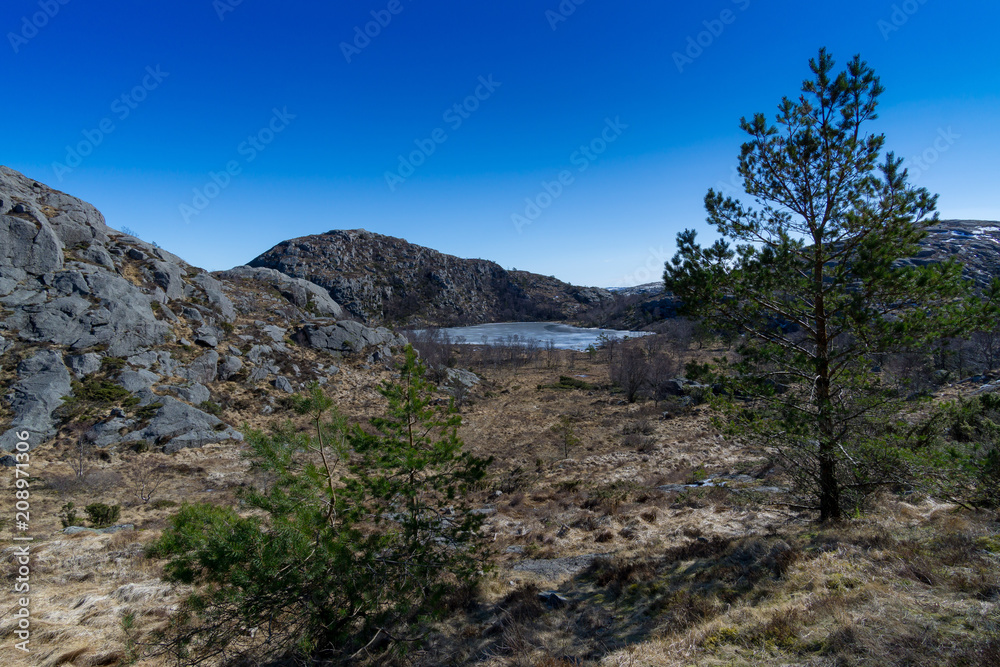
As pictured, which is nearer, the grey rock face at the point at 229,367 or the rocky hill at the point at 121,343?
the rocky hill at the point at 121,343

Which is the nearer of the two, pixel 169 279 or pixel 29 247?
pixel 29 247

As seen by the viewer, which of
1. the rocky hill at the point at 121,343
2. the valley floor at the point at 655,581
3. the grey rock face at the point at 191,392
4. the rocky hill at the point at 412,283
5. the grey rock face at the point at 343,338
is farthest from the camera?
the rocky hill at the point at 412,283

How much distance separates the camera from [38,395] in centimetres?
1888

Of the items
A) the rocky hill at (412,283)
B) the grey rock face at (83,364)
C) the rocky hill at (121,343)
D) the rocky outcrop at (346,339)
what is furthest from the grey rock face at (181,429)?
the rocky hill at (412,283)

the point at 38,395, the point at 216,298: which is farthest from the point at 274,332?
the point at 38,395

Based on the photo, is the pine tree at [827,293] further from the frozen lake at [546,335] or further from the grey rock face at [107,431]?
the frozen lake at [546,335]

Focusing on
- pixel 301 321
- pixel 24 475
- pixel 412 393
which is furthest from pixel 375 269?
pixel 412 393

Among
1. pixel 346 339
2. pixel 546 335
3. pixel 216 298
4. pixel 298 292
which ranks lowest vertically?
pixel 346 339

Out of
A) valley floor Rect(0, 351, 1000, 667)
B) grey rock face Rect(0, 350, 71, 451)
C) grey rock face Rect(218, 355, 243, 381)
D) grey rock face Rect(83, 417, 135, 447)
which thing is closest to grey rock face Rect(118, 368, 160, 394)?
grey rock face Rect(0, 350, 71, 451)

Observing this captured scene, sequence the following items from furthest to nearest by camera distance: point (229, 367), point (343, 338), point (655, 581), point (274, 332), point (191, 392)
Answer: point (343, 338)
point (274, 332)
point (229, 367)
point (191, 392)
point (655, 581)

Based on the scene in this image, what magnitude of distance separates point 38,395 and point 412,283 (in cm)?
10614

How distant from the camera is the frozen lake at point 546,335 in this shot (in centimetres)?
7925

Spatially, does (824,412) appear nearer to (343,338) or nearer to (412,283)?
(343,338)

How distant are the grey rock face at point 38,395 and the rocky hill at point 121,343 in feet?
0.19
